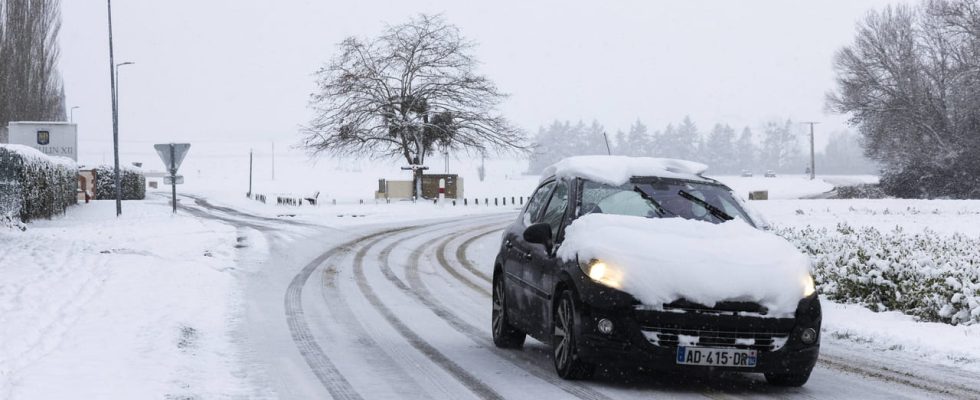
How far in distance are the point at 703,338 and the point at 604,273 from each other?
770mm

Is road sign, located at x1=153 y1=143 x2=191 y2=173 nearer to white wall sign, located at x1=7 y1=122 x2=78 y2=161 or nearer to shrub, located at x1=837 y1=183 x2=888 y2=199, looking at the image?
white wall sign, located at x1=7 y1=122 x2=78 y2=161

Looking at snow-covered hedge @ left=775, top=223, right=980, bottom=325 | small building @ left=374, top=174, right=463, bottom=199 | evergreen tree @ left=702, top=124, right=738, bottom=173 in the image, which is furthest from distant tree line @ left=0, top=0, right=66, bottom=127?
evergreen tree @ left=702, top=124, right=738, bottom=173

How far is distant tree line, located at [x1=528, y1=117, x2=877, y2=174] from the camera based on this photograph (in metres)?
162

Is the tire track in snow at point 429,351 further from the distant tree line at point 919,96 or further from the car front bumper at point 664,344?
the distant tree line at point 919,96

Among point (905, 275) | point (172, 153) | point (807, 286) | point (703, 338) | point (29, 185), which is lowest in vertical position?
point (905, 275)

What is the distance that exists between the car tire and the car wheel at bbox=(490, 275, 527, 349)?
93.5 inches

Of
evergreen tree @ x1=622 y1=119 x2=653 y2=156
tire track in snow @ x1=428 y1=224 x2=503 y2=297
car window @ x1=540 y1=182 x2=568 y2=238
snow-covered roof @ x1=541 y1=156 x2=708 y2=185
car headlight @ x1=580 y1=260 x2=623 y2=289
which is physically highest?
evergreen tree @ x1=622 y1=119 x2=653 y2=156

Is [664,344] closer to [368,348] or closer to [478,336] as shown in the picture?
[368,348]

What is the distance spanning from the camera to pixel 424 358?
7.91m

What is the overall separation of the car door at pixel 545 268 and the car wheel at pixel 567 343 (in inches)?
7.9

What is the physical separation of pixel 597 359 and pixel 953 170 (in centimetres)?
4828

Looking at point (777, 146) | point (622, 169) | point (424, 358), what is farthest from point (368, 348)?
point (777, 146)

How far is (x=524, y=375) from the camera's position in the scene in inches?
279

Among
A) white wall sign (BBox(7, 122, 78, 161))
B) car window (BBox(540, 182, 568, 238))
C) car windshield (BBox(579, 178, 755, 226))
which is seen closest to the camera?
car windshield (BBox(579, 178, 755, 226))
